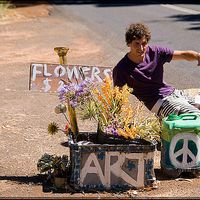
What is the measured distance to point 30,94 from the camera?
9242 mm

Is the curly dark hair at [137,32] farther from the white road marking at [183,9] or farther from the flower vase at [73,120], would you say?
the white road marking at [183,9]

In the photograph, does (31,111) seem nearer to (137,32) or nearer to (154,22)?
(137,32)

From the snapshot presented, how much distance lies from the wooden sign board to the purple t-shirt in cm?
26

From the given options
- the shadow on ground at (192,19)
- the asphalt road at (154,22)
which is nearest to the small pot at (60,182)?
the asphalt road at (154,22)

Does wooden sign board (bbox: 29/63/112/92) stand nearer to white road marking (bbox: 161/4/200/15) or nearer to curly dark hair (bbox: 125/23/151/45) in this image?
curly dark hair (bbox: 125/23/151/45)

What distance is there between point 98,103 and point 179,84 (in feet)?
15.3

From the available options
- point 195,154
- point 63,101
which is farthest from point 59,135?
point 195,154

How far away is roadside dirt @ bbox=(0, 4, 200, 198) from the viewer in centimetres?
535

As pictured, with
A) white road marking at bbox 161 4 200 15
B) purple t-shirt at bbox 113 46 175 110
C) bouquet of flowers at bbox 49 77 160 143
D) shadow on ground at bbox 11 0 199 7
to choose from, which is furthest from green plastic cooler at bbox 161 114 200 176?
shadow on ground at bbox 11 0 199 7

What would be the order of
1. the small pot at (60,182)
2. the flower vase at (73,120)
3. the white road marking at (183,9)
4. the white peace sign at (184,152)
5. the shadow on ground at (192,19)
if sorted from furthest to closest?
the white road marking at (183,9)
the shadow on ground at (192,19)
the flower vase at (73,120)
the white peace sign at (184,152)
the small pot at (60,182)

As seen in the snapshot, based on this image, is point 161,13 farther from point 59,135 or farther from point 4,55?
point 59,135

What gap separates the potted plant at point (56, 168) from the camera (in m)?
5.32

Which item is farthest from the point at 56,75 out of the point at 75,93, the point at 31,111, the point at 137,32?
the point at 31,111

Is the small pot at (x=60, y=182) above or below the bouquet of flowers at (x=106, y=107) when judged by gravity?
below
